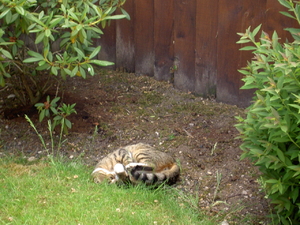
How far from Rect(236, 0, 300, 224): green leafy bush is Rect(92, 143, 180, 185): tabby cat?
110 centimetres

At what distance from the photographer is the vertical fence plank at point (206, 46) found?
20.3 ft

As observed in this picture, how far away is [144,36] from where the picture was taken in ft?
23.6

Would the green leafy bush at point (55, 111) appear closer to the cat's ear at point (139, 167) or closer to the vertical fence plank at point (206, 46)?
the cat's ear at point (139, 167)

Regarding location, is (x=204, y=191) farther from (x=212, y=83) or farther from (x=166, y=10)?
(x=166, y=10)

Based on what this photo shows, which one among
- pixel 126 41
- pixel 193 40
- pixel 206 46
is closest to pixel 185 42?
pixel 193 40

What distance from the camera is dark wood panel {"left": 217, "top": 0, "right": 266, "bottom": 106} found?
226 inches

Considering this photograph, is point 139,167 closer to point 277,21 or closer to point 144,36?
point 277,21

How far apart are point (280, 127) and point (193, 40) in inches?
131

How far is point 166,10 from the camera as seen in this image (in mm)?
6781

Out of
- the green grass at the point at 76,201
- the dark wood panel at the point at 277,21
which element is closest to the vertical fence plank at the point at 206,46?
the dark wood panel at the point at 277,21

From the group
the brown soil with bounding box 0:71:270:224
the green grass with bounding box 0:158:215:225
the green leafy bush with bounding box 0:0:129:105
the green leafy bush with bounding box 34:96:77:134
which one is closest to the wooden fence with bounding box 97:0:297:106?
the brown soil with bounding box 0:71:270:224

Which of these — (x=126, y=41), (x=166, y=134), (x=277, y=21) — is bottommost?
(x=166, y=134)

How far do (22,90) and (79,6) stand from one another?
1.64 metres

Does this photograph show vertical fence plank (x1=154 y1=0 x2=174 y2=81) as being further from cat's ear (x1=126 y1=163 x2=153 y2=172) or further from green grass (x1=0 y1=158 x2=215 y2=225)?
green grass (x1=0 y1=158 x2=215 y2=225)
